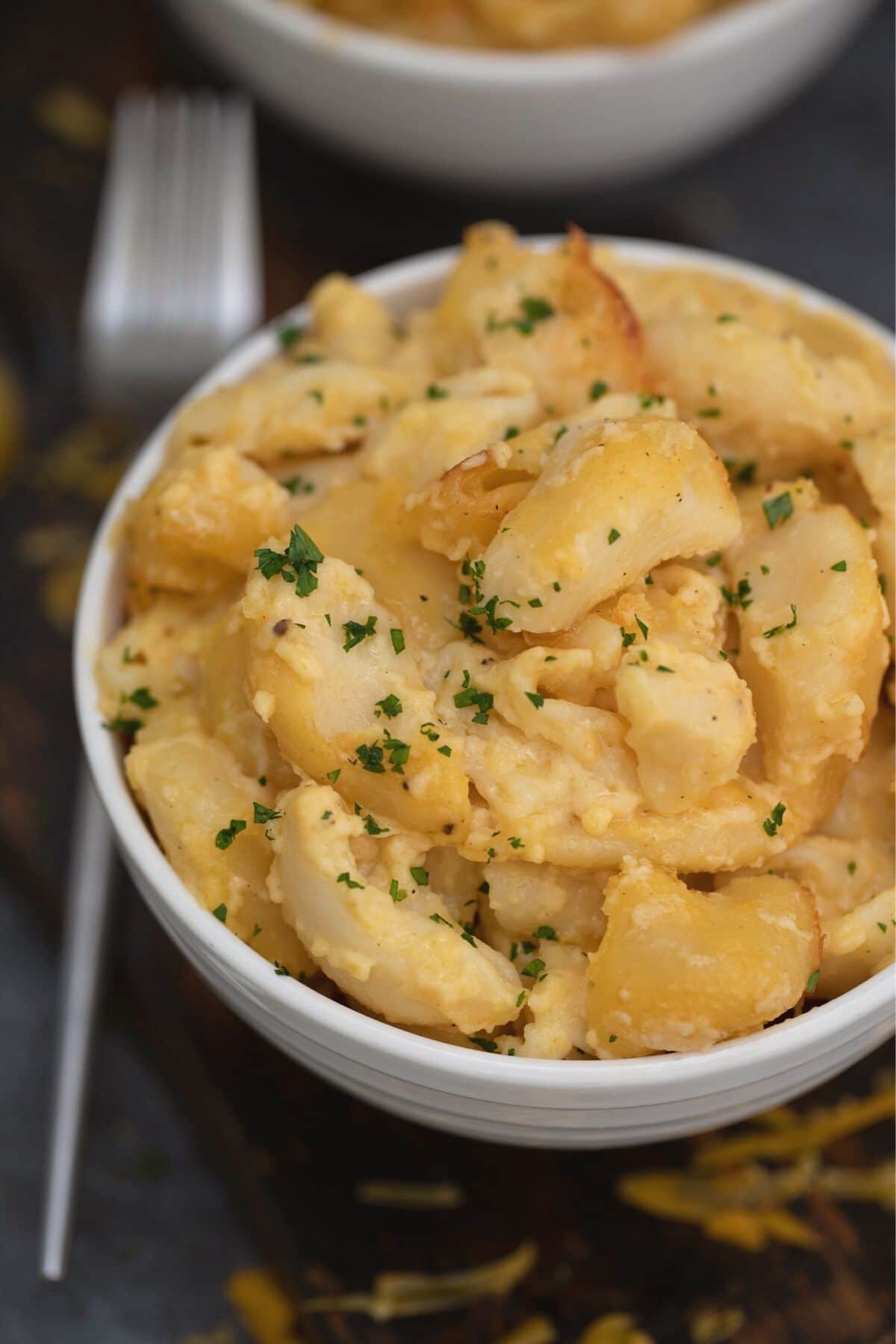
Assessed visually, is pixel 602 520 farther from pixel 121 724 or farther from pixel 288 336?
pixel 288 336

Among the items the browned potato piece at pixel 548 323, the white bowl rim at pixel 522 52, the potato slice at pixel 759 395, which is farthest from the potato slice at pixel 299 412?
the white bowl rim at pixel 522 52

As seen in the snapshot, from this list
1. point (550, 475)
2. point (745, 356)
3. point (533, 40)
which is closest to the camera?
point (550, 475)

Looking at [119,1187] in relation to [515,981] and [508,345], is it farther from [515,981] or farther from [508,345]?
[508,345]

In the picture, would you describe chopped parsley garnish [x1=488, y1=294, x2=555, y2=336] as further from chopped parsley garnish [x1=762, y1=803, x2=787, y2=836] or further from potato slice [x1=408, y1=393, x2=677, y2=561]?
chopped parsley garnish [x1=762, y1=803, x2=787, y2=836]

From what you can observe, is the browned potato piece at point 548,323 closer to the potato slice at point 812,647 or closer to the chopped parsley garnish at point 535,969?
the potato slice at point 812,647

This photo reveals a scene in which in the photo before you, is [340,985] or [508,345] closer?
[340,985]

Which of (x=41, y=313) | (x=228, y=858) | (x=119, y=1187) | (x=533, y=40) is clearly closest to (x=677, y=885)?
(x=228, y=858)
